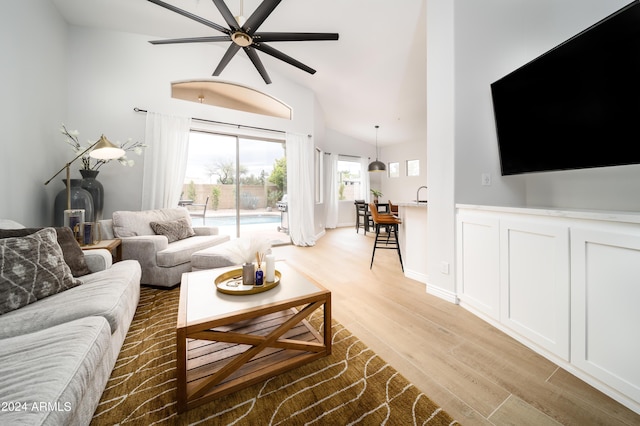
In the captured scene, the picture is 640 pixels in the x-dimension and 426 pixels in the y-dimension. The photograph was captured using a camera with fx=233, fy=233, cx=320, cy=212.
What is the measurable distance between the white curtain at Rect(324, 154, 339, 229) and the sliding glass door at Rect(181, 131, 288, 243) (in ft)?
7.15

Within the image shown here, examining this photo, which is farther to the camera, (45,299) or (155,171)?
(155,171)

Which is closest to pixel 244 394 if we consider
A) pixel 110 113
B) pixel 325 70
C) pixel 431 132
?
pixel 431 132

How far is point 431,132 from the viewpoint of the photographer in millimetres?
2426

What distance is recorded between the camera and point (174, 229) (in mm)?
3115

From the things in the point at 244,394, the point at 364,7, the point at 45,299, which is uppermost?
the point at 364,7

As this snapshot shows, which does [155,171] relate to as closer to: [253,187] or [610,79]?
[253,187]

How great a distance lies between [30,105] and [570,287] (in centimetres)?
476

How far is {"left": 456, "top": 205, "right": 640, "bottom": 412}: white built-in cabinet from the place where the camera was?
1.11 m

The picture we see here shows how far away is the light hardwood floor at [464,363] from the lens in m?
1.10

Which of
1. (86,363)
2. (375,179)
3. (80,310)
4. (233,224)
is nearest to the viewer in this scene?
(86,363)

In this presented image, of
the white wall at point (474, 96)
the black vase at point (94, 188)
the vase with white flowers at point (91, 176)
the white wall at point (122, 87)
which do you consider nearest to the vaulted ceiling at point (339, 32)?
the white wall at point (122, 87)

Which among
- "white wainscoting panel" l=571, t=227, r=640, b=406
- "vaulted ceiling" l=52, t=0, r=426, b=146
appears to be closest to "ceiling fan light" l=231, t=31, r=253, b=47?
"vaulted ceiling" l=52, t=0, r=426, b=146

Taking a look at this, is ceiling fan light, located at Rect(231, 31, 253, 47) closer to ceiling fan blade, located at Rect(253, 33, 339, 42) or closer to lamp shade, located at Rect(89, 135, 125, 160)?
ceiling fan blade, located at Rect(253, 33, 339, 42)

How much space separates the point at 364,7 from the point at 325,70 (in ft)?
4.83
